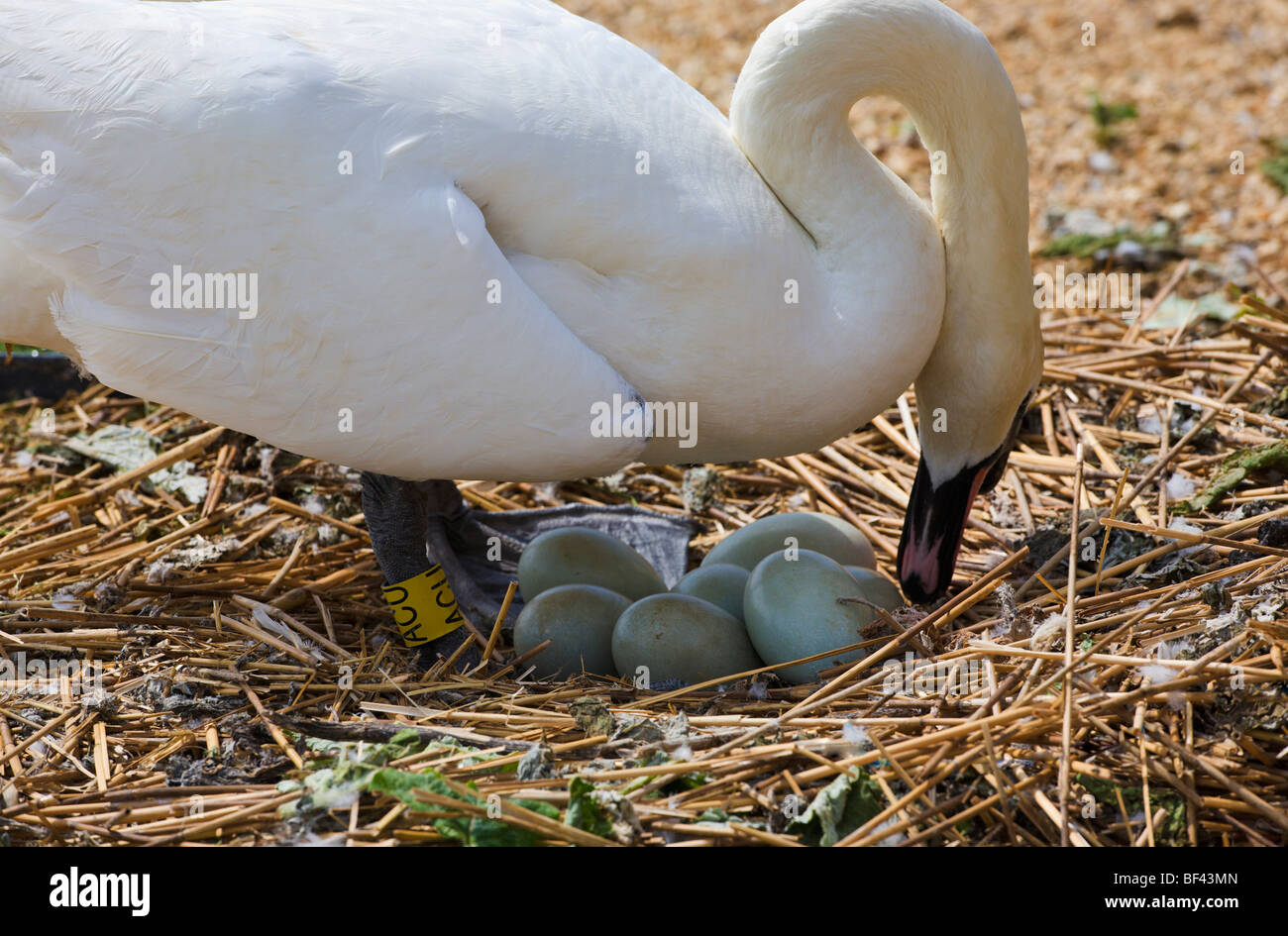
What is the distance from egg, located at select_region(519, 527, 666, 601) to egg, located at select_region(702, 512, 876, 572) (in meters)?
0.21

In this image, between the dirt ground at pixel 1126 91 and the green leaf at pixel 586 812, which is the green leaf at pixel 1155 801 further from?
the dirt ground at pixel 1126 91

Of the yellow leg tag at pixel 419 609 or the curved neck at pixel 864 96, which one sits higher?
the curved neck at pixel 864 96

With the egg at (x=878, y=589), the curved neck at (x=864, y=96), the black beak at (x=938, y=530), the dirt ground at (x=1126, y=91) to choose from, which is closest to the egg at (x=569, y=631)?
the egg at (x=878, y=589)

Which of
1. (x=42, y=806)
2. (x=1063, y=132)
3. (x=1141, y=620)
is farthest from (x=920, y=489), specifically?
(x=1063, y=132)

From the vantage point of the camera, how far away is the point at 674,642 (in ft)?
10.2

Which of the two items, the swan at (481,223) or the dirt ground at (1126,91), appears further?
the dirt ground at (1126,91)

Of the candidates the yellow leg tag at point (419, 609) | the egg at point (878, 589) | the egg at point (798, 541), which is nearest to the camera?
the egg at point (878, 589)

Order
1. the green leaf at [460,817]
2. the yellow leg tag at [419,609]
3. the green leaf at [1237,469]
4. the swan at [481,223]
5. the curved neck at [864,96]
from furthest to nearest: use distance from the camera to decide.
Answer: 1. the green leaf at [1237,469]
2. the yellow leg tag at [419,609]
3. the curved neck at [864,96]
4. the swan at [481,223]
5. the green leaf at [460,817]

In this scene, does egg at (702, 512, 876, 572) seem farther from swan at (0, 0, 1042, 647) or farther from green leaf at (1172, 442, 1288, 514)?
green leaf at (1172, 442, 1288, 514)

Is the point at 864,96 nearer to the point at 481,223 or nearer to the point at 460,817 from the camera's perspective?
the point at 481,223

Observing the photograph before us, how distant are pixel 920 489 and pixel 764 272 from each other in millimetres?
920

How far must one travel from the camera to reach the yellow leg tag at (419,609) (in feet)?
11.0

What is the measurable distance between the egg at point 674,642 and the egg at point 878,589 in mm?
371

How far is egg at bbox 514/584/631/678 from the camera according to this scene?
10.7 ft
